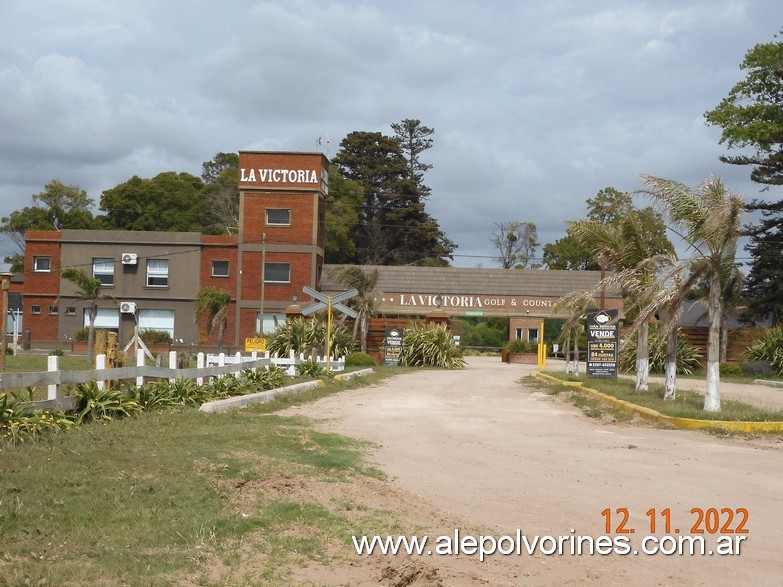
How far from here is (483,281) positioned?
57281 mm

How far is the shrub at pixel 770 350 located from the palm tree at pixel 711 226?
65.0ft

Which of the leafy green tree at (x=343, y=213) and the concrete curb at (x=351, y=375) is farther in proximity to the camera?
the leafy green tree at (x=343, y=213)

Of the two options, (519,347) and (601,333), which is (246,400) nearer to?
(601,333)

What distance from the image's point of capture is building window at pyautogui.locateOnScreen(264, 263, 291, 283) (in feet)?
181

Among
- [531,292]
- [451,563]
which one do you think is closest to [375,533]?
[451,563]

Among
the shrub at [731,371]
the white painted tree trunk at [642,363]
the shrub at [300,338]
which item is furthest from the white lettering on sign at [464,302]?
the white painted tree trunk at [642,363]

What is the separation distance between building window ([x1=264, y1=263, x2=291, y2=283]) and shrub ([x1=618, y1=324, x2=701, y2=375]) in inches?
898

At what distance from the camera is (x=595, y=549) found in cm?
734

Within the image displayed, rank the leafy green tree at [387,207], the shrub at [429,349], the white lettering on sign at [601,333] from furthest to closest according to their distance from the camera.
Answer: the leafy green tree at [387,207] → the shrub at [429,349] → the white lettering on sign at [601,333]

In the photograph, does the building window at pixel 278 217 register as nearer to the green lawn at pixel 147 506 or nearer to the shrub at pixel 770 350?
the shrub at pixel 770 350

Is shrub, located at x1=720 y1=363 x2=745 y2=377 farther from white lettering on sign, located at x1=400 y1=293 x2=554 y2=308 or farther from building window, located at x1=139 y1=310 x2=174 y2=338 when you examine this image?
building window, located at x1=139 y1=310 x2=174 y2=338

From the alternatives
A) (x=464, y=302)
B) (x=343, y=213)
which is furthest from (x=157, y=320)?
(x=343, y=213)

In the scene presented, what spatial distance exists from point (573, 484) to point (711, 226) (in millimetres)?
8647

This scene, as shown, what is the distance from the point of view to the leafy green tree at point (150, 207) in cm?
8294
